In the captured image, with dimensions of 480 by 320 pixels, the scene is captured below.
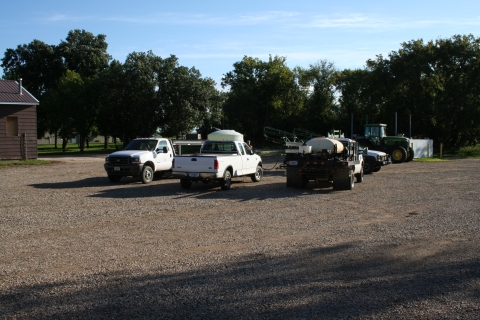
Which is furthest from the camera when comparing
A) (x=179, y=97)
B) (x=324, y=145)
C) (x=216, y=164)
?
(x=179, y=97)

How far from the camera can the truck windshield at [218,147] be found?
19484mm

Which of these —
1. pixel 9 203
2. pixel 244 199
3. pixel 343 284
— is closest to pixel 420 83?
pixel 244 199

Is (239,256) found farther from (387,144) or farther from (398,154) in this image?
(387,144)

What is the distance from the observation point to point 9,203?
1447cm

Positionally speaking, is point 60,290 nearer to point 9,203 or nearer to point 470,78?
point 9,203

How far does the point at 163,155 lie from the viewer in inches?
836

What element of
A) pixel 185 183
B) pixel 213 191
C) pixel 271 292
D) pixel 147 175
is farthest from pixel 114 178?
pixel 271 292

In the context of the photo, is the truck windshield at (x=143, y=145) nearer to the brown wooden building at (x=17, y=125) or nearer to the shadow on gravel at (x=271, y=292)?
the shadow on gravel at (x=271, y=292)

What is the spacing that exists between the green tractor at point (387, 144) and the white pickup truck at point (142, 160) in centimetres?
1603

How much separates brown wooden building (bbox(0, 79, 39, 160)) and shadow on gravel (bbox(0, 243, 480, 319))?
90.6ft

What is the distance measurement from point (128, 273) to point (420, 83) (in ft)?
152

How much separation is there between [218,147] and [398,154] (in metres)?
18.1

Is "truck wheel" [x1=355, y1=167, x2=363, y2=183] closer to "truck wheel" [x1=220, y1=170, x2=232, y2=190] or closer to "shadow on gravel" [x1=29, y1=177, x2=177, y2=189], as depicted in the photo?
"truck wheel" [x1=220, y1=170, x2=232, y2=190]

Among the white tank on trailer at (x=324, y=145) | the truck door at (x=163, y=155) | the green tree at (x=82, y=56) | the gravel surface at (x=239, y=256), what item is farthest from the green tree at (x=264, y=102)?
the gravel surface at (x=239, y=256)
